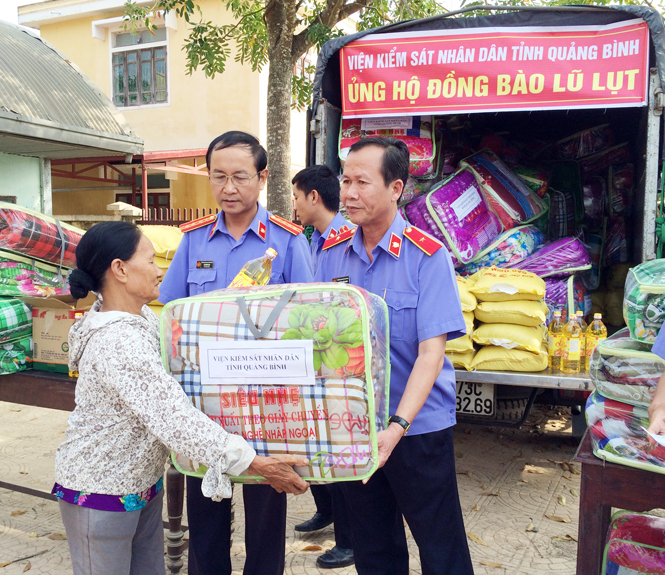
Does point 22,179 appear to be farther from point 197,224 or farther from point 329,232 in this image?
point 197,224

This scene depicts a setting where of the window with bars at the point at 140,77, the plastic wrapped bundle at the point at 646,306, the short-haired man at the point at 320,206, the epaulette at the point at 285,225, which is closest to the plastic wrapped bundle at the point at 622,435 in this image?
the plastic wrapped bundle at the point at 646,306

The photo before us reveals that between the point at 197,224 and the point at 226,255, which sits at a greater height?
the point at 197,224

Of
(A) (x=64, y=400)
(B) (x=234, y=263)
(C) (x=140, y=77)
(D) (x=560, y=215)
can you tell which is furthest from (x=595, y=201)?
(C) (x=140, y=77)

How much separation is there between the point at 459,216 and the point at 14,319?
274cm

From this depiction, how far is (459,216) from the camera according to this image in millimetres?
4145

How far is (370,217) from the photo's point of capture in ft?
6.52

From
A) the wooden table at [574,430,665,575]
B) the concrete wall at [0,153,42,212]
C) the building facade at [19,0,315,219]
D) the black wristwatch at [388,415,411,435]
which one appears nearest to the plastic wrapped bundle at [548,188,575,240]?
the wooden table at [574,430,665,575]

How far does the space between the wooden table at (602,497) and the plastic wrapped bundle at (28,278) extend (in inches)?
104

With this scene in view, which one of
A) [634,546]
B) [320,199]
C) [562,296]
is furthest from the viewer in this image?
[562,296]

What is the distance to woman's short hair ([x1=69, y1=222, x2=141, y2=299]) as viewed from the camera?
5.78ft

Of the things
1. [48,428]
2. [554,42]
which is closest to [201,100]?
[48,428]

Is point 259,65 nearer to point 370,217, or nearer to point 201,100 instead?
point 201,100

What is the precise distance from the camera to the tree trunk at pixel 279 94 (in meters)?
7.00

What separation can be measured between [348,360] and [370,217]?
62cm
